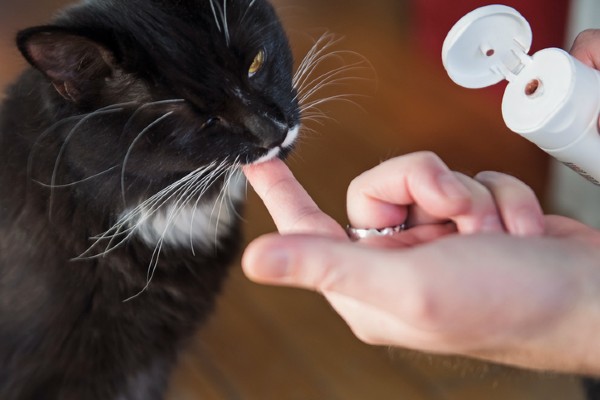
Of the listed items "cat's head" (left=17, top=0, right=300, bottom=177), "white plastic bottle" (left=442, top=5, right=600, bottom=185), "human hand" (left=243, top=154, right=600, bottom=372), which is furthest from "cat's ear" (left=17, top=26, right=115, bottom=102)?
"white plastic bottle" (left=442, top=5, right=600, bottom=185)

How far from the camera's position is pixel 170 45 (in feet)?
2.64

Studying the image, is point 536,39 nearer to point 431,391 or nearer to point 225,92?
point 431,391

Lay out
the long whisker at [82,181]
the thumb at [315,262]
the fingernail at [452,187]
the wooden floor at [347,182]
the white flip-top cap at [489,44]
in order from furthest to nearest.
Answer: the wooden floor at [347,182], the long whisker at [82,181], the white flip-top cap at [489,44], the fingernail at [452,187], the thumb at [315,262]

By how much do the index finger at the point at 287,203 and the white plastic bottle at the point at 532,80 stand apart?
215mm

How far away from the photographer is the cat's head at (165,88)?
80 centimetres

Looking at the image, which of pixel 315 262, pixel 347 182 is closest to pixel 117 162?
pixel 315 262

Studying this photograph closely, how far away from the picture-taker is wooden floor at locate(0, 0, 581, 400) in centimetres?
135

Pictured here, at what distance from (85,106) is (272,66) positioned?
0.79 feet

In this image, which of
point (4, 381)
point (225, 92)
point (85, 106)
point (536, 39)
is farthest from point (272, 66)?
point (536, 39)

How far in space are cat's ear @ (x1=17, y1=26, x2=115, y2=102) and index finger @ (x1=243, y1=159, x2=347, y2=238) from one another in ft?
0.70

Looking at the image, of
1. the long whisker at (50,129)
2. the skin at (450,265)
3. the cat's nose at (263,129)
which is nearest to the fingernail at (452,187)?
the skin at (450,265)

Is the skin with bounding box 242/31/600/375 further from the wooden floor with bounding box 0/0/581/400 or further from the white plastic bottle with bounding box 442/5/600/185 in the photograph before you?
the wooden floor with bounding box 0/0/581/400

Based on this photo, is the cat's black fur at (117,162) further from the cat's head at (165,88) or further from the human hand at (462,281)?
the human hand at (462,281)

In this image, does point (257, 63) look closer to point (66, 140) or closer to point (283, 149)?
point (283, 149)
